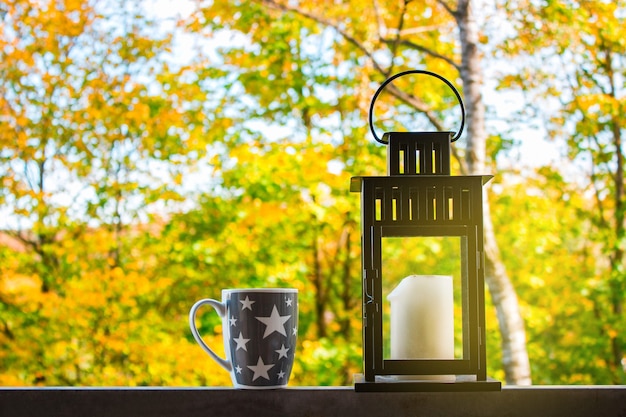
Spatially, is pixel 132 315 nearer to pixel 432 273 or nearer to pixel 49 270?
pixel 49 270

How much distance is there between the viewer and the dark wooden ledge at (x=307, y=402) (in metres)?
0.67

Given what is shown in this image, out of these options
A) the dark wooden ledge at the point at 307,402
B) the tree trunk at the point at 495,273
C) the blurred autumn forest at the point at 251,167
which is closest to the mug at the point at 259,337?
the dark wooden ledge at the point at 307,402

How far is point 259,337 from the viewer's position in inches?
28.5

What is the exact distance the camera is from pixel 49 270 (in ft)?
12.7

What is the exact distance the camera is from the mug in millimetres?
722

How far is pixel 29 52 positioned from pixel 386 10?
6.76 feet

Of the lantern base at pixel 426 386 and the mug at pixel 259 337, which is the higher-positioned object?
the mug at pixel 259 337

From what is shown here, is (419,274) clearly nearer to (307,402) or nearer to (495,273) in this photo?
(307,402)

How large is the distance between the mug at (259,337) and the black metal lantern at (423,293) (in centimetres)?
9

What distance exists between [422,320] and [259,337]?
17 centimetres

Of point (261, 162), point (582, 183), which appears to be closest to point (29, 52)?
point (261, 162)

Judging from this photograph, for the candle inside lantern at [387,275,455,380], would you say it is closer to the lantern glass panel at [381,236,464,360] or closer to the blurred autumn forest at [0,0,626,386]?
the lantern glass panel at [381,236,464,360]

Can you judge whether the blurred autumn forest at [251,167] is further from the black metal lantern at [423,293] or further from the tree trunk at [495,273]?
the black metal lantern at [423,293]

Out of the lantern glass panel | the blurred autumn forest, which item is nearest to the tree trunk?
the blurred autumn forest
